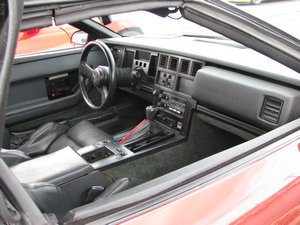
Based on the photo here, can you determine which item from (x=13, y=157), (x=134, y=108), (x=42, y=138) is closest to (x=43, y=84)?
(x=42, y=138)

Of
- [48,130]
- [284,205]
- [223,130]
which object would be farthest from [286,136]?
[48,130]

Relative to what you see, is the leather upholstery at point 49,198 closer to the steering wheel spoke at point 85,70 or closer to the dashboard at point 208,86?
the dashboard at point 208,86

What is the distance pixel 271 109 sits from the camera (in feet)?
6.57

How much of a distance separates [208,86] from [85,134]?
1.04 m

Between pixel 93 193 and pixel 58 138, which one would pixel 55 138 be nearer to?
pixel 58 138

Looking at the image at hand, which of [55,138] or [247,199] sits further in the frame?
[55,138]

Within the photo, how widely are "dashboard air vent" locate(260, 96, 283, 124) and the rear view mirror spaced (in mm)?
2117

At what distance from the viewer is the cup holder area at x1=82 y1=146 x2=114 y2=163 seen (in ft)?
8.34

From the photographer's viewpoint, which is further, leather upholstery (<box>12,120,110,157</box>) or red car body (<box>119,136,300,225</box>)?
leather upholstery (<box>12,120,110,157</box>)

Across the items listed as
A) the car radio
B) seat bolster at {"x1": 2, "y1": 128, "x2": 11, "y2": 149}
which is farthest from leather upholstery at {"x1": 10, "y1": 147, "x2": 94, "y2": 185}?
the car radio

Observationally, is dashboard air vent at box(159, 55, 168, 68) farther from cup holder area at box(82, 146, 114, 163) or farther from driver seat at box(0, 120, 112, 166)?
cup holder area at box(82, 146, 114, 163)

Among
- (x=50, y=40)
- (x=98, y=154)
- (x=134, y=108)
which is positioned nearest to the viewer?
(x=98, y=154)

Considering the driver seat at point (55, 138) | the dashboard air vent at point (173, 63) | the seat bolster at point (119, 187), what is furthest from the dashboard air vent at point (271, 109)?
the driver seat at point (55, 138)

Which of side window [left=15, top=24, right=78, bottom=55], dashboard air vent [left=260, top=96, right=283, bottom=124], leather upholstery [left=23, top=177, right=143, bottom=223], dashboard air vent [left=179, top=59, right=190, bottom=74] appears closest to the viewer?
leather upholstery [left=23, top=177, right=143, bottom=223]
